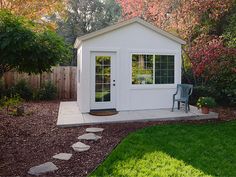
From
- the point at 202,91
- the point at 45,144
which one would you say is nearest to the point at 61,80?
the point at 202,91

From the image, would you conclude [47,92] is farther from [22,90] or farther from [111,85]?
[111,85]

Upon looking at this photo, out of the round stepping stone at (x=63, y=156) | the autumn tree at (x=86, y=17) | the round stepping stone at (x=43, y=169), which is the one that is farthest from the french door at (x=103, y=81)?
the autumn tree at (x=86, y=17)

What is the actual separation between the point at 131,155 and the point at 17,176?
2134 millimetres

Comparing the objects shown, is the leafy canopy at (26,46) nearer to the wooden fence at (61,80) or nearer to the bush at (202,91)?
the wooden fence at (61,80)

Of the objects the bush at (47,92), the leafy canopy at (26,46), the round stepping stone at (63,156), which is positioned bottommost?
the round stepping stone at (63,156)

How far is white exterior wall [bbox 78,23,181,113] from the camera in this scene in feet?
29.8

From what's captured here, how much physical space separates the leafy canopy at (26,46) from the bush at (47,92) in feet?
20.0

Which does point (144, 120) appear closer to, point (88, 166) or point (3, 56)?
point (88, 166)

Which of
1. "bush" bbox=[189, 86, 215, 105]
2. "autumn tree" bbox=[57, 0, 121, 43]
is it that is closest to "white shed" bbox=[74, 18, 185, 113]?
"bush" bbox=[189, 86, 215, 105]

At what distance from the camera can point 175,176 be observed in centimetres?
417

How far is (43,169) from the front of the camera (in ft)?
14.5

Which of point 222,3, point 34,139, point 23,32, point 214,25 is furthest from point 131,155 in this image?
point 214,25

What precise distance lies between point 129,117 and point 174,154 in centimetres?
340

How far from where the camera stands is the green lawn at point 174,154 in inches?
171
